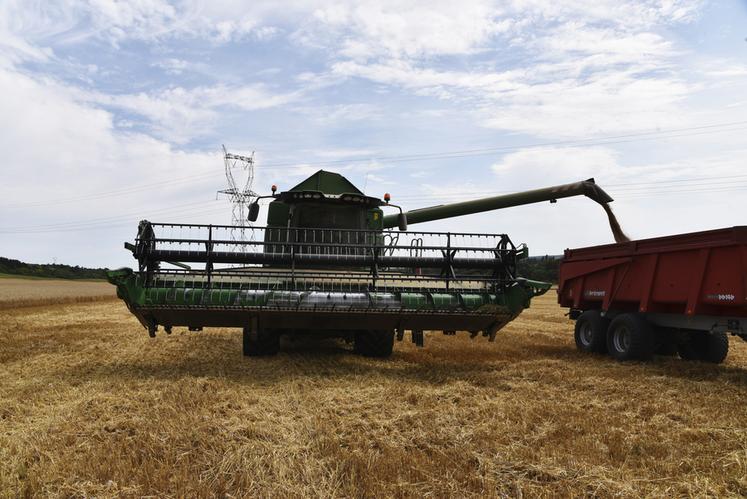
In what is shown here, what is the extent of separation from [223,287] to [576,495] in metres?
4.84

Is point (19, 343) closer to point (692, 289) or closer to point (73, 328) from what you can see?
point (73, 328)

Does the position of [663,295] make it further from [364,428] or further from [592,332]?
[364,428]

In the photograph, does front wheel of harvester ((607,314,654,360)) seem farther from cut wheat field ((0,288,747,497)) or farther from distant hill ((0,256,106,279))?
distant hill ((0,256,106,279))

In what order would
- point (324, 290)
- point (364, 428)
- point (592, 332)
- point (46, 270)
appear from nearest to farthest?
point (364, 428), point (324, 290), point (592, 332), point (46, 270)

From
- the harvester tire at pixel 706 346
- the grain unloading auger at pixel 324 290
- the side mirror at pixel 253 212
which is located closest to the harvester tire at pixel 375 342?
the grain unloading auger at pixel 324 290

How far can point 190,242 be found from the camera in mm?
7027

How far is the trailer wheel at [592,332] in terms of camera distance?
9250 millimetres

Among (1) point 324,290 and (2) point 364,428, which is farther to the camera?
(1) point 324,290

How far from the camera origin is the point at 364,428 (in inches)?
163

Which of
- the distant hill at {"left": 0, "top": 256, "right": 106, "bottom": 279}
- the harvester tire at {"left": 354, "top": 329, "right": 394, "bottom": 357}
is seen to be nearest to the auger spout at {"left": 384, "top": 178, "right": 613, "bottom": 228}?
the harvester tire at {"left": 354, "top": 329, "right": 394, "bottom": 357}

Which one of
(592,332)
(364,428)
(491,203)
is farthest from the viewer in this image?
(491,203)

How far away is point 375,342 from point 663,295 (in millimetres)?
4095

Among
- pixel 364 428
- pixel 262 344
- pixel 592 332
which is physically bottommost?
pixel 364 428

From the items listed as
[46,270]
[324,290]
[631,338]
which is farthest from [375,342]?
[46,270]
